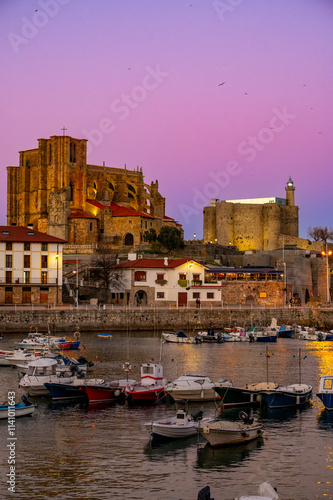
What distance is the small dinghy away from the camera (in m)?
30.1

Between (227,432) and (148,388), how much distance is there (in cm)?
856

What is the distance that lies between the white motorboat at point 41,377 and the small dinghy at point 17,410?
4.38m

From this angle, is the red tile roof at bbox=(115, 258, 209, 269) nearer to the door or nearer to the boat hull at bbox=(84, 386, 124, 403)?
the door

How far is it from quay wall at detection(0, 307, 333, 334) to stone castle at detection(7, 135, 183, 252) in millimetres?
25914

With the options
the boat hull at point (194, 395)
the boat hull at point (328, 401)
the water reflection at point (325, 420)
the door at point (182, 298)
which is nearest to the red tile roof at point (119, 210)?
the door at point (182, 298)

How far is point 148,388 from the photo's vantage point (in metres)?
34.5

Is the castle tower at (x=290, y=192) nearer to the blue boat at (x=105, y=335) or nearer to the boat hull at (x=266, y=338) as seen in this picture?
the boat hull at (x=266, y=338)

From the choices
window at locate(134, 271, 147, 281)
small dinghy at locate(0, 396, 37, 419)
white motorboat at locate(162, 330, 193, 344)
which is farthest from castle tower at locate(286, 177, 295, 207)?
small dinghy at locate(0, 396, 37, 419)

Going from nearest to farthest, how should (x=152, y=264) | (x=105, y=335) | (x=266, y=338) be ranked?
(x=105, y=335), (x=266, y=338), (x=152, y=264)

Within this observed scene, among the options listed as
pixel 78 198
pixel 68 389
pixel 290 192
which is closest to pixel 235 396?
pixel 68 389

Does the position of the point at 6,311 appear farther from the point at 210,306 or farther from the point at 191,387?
the point at 191,387

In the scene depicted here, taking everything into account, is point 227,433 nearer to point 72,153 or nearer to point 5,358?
point 5,358

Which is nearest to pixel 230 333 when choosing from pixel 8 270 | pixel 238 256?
pixel 8 270

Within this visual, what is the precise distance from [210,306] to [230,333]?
10871mm
